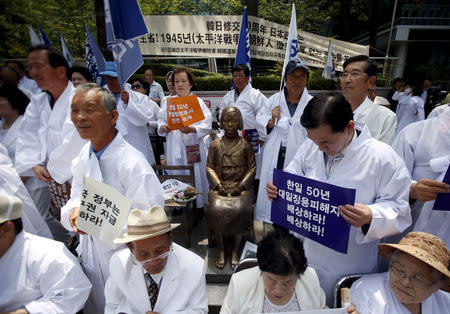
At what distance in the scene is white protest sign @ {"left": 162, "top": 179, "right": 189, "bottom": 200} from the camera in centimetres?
392

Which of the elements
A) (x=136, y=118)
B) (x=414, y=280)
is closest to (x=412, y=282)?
(x=414, y=280)

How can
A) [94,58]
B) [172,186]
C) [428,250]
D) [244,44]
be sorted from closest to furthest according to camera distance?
[428,250] < [172,186] < [244,44] < [94,58]

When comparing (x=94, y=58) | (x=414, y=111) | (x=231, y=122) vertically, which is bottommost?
(x=414, y=111)

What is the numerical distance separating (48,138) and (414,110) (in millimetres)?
10217

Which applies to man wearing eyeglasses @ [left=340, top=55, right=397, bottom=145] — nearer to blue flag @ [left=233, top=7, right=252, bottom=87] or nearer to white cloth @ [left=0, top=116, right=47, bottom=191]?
blue flag @ [left=233, top=7, right=252, bottom=87]

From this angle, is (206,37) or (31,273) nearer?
(31,273)

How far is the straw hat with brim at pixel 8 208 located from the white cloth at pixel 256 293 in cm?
163

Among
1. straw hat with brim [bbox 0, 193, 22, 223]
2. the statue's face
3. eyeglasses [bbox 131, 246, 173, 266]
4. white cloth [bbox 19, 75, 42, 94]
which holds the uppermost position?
white cloth [bbox 19, 75, 42, 94]

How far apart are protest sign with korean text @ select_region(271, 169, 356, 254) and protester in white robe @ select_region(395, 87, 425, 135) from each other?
27.5 feet

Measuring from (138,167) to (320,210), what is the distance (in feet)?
4.74

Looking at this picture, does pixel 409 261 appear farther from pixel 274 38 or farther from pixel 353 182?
pixel 274 38

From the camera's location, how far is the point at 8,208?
1.76m

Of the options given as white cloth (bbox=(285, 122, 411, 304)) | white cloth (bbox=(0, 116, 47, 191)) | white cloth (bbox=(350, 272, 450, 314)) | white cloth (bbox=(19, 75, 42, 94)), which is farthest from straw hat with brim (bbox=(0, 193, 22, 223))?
white cloth (bbox=(19, 75, 42, 94))

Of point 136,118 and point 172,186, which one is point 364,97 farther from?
point 136,118
